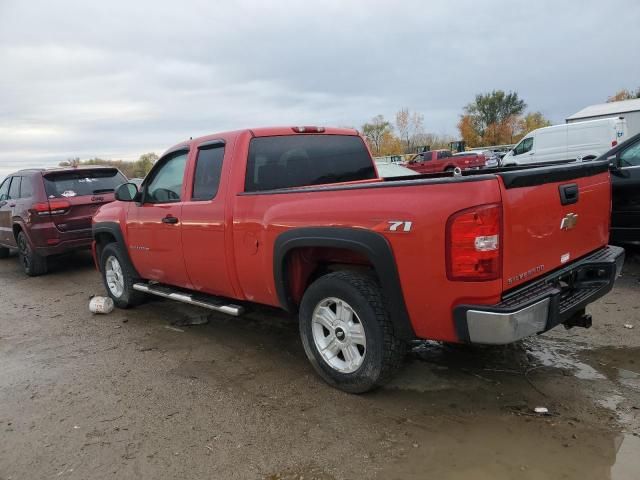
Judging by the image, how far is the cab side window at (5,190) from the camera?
9586 millimetres

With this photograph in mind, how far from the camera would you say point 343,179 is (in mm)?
4672

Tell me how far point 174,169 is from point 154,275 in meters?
1.18

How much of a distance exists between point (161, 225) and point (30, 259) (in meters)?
4.88

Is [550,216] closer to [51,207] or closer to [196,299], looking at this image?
[196,299]

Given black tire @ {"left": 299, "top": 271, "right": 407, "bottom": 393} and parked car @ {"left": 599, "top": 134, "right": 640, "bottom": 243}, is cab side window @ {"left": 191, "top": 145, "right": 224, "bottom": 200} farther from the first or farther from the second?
parked car @ {"left": 599, "top": 134, "right": 640, "bottom": 243}

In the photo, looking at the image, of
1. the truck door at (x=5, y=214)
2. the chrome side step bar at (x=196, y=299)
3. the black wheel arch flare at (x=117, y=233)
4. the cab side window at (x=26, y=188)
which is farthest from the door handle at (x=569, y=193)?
the truck door at (x=5, y=214)

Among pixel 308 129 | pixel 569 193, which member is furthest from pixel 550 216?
pixel 308 129

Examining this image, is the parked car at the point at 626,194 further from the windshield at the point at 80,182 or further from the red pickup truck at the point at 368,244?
the windshield at the point at 80,182

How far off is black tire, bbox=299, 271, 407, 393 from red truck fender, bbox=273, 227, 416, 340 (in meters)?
0.10

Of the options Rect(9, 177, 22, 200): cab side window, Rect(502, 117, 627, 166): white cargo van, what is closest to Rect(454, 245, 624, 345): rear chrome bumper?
Rect(9, 177, 22, 200): cab side window

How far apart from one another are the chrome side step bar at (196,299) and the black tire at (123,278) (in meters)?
0.19

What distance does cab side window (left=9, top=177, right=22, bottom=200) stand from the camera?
354 inches

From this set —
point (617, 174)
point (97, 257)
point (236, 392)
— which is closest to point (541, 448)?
point (236, 392)

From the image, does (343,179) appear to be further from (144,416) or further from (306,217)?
(144,416)
